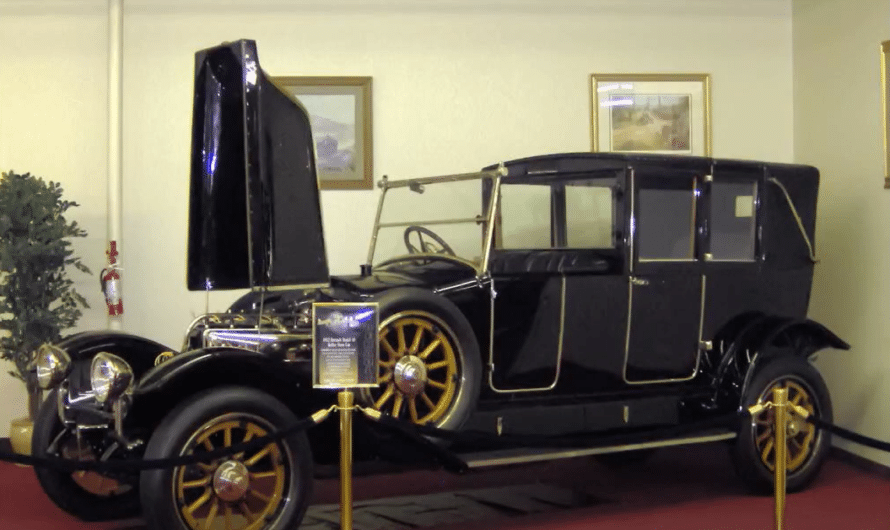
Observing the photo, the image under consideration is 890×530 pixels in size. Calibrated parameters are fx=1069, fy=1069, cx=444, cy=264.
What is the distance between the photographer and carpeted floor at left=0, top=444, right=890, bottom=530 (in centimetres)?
456

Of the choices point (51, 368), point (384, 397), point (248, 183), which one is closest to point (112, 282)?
point (51, 368)

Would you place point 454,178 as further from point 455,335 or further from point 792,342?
point 792,342

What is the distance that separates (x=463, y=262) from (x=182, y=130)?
2.46 meters

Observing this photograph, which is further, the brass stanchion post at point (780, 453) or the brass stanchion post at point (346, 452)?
the brass stanchion post at point (780, 453)

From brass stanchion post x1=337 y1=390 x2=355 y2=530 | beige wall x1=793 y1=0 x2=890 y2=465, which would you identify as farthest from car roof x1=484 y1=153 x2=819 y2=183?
brass stanchion post x1=337 y1=390 x2=355 y2=530

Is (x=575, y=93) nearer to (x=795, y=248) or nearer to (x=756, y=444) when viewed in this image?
(x=795, y=248)

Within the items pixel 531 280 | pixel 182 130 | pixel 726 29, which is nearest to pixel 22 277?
pixel 182 130

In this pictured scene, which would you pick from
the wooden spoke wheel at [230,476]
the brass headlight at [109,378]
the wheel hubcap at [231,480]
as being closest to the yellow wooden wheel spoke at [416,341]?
the wooden spoke wheel at [230,476]

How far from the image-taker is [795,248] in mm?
5250

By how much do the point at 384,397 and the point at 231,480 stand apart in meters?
0.67

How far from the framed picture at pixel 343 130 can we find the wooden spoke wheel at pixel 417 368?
2.27 m

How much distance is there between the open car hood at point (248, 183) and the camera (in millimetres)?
4102

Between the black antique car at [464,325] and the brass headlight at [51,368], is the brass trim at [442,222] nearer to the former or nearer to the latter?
the black antique car at [464,325]

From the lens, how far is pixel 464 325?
4.25m
